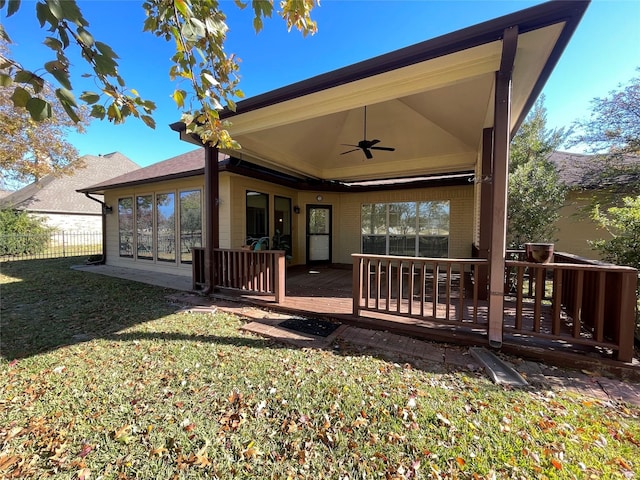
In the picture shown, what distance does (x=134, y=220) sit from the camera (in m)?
8.27

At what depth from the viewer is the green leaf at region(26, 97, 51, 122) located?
4.00 ft

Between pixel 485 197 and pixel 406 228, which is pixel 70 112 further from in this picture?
pixel 406 228

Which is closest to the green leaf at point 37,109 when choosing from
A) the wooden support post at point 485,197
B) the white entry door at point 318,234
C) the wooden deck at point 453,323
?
the wooden deck at point 453,323

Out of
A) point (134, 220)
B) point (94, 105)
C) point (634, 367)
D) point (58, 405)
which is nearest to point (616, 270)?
point (634, 367)

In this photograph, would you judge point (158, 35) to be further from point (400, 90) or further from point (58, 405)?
point (58, 405)

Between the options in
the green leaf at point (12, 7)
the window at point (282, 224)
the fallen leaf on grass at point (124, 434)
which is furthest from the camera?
the window at point (282, 224)

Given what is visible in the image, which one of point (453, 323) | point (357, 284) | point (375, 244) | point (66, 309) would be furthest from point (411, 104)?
point (66, 309)

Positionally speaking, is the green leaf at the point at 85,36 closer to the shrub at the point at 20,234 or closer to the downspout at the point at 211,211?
the downspout at the point at 211,211

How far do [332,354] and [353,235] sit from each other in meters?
6.35

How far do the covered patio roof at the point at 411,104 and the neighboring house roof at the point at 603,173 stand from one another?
3930 mm

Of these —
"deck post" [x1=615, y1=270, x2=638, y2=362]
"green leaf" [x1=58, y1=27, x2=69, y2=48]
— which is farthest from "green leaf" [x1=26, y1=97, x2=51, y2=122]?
"deck post" [x1=615, y1=270, x2=638, y2=362]

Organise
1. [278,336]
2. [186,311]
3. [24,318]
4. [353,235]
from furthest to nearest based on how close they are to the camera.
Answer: [353,235] < [186,311] < [24,318] < [278,336]

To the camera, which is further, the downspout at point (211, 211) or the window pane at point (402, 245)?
the window pane at point (402, 245)

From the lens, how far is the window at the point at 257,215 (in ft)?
23.2
